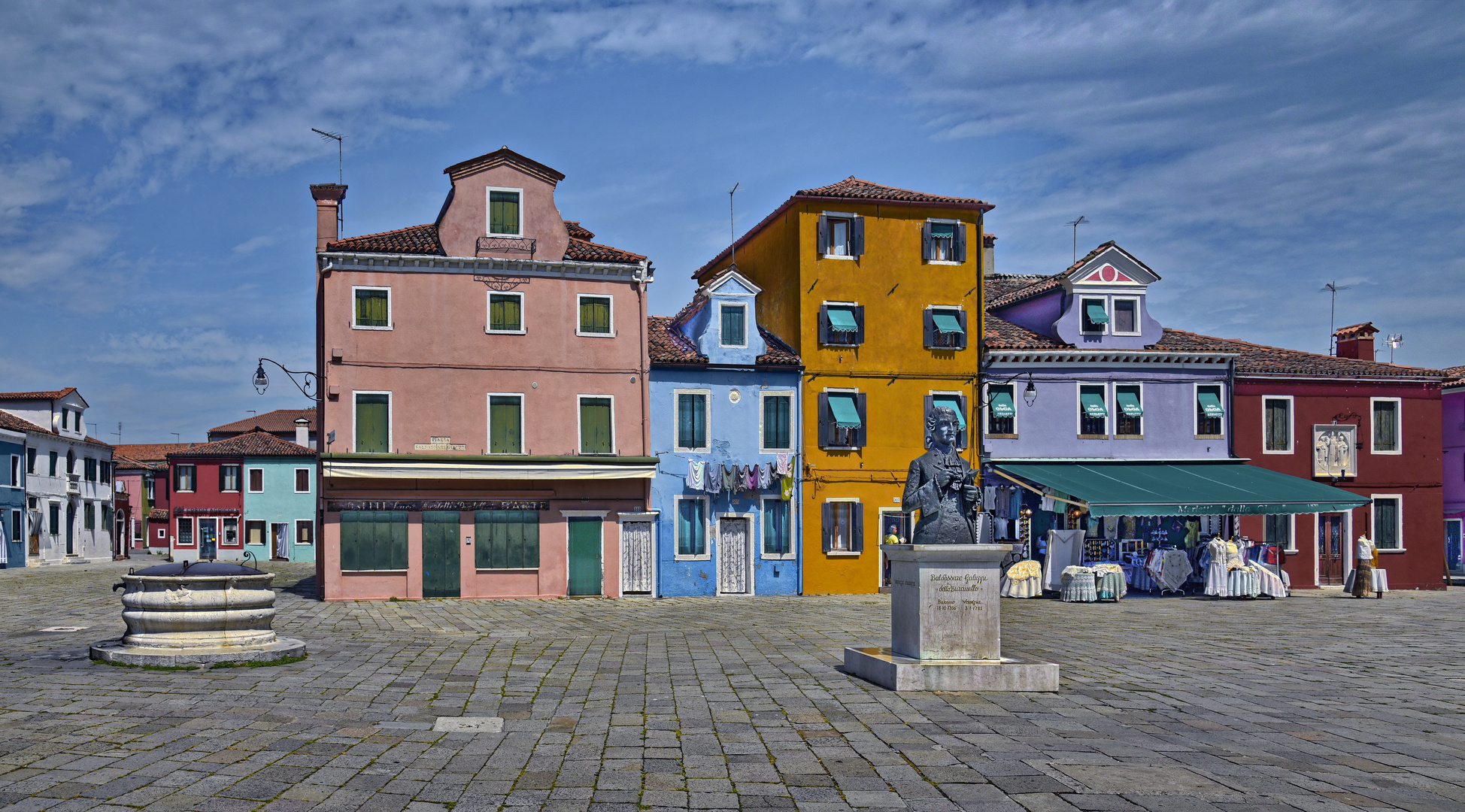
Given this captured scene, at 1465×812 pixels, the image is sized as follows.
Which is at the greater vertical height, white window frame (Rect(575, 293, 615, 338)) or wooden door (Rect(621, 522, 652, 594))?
white window frame (Rect(575, 293, 615, 338))

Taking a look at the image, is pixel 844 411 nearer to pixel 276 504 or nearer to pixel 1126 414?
pixel 1126 414

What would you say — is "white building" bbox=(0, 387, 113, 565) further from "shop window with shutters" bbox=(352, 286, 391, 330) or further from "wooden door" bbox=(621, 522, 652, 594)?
"wooden door" bbox=(621, 522, 652, 594)

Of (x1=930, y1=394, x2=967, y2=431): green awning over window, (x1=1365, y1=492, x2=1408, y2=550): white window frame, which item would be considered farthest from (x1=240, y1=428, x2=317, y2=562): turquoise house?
(x1=1365, y1=492, x2=1408, y2=550): white window frame

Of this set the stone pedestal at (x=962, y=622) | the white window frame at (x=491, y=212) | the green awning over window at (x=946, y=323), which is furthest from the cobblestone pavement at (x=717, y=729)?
the green awning over window at (x=946, y=323)

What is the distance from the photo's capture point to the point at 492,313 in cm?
2752

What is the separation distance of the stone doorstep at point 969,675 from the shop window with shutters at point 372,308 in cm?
1895

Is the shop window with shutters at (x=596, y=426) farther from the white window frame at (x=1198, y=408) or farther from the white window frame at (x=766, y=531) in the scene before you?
the white window frame at (x=1198, y=408)

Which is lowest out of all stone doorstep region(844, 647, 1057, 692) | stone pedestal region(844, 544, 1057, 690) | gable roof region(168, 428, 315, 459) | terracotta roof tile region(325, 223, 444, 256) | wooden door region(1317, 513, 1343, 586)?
A: wooden door region(1317, 513, 1343, 586)

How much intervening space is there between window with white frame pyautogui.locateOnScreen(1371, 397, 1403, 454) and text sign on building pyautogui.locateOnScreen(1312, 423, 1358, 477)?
1.01 metres

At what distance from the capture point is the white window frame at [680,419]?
28750 mm

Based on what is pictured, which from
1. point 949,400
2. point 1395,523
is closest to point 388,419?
point 949,400

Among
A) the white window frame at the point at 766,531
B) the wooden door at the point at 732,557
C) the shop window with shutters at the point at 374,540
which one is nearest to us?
the shop window with shutters at the point at 374,540

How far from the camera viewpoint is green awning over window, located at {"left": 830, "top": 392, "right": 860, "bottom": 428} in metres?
29.6

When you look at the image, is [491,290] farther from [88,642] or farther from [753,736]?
[753,736]
